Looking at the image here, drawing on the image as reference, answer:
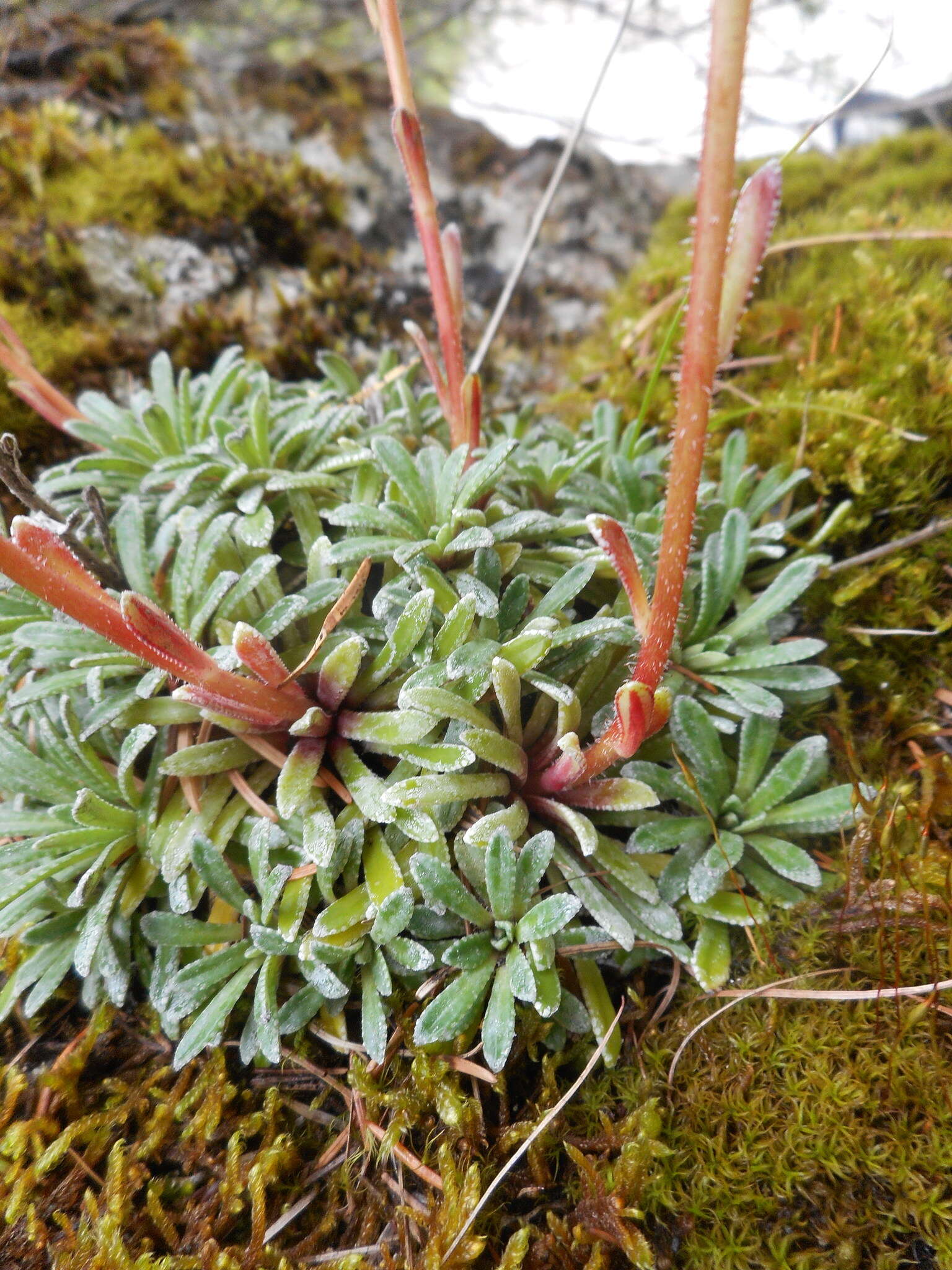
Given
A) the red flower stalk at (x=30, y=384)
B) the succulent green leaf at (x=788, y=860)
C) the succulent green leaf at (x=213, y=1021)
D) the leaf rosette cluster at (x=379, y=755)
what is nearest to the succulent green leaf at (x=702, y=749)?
the leaf rosette cluster at (x=379, y=755)

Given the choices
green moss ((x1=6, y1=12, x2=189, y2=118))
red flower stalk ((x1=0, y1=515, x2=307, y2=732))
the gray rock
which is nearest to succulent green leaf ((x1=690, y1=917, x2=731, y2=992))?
red flower stalk ((x1=0, y1=515, x2=307, y2=732))

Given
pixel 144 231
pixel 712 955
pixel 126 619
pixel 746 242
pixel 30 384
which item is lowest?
pixel 712 955

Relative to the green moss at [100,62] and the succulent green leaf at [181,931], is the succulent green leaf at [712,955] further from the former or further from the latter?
the green moss at [100,62]

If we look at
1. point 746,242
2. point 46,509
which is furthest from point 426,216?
point 46,509

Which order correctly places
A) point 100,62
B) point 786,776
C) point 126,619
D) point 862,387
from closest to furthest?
1. point 126,619
2. point 786,776
3. point 862,387
4. point 100,62

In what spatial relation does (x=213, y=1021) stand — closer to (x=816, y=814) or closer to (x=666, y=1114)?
(x=666, y=1114)

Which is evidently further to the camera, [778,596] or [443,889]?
[778,596]

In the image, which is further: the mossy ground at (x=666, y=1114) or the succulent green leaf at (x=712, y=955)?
the succulent green leaf at (x=712, y=955)

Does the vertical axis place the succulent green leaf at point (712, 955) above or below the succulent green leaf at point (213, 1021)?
below
